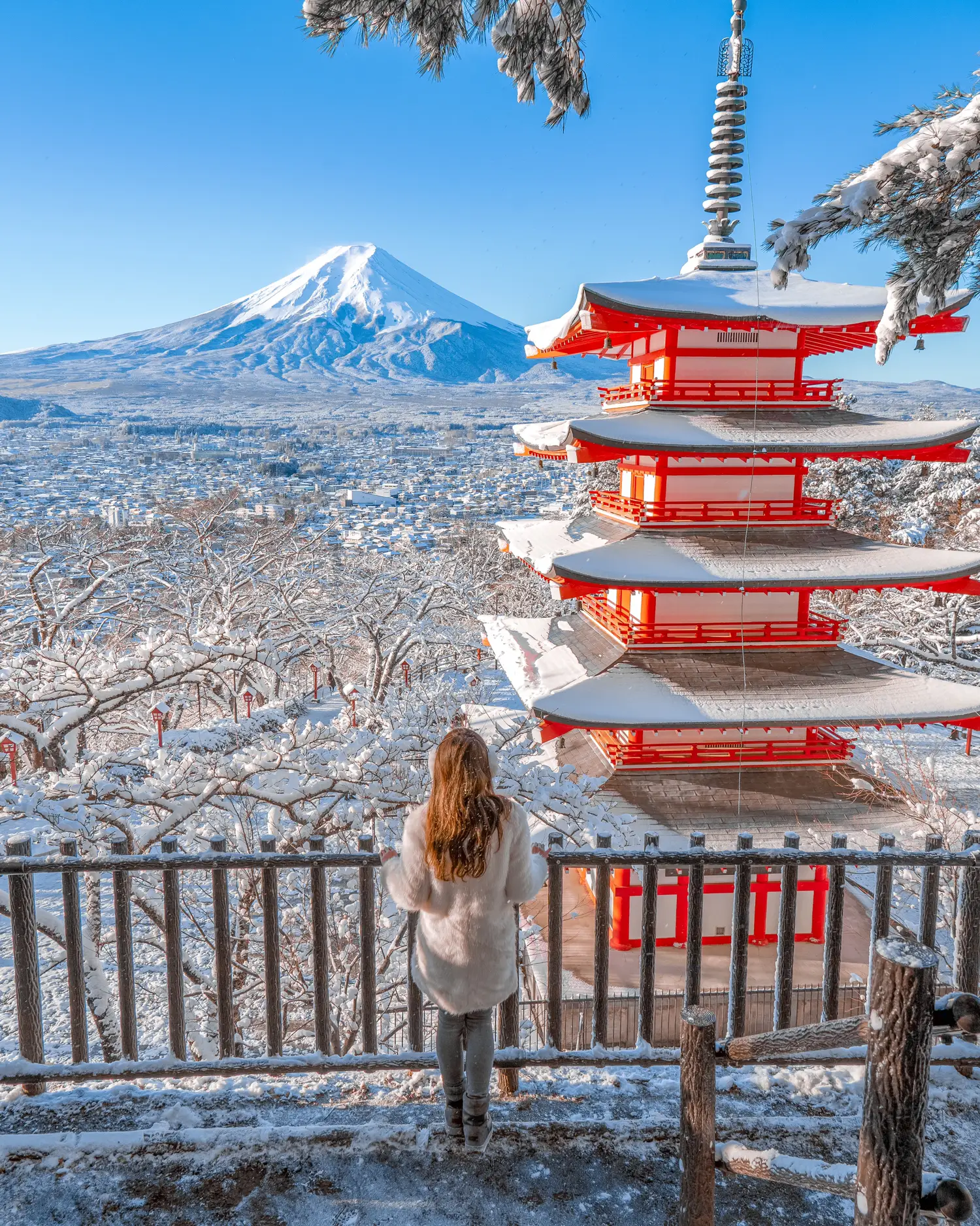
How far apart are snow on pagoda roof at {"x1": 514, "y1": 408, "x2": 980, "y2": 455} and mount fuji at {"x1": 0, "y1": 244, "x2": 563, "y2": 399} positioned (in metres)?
104

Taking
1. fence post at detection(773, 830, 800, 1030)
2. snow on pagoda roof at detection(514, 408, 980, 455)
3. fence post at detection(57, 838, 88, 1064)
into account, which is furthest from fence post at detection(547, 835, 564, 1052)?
snow on pagoda roof at detection(514, 408, 980, 455)

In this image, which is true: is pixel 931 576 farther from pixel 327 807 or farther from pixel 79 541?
pixel 79 541

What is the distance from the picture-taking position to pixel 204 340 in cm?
12331

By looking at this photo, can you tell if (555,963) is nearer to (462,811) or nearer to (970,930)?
(462,811)

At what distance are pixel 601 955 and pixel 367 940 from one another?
3.56ft

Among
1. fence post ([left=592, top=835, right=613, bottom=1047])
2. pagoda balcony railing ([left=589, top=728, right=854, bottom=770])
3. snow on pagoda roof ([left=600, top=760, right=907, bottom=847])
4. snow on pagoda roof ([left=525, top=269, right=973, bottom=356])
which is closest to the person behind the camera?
fence post ([left=592, top=835, right=613, bottom=1047])

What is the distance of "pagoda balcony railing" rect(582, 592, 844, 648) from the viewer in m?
10.1

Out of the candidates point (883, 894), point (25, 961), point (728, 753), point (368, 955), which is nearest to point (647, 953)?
point (883, 894)

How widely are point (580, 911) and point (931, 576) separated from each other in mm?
6379

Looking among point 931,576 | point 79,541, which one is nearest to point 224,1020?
point 931,576

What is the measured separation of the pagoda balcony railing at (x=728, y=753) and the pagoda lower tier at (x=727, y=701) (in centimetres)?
1

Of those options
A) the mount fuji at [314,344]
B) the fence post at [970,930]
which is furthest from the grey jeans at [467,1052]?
the mount fuji at [314,344]

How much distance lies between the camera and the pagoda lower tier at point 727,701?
29.9 feet

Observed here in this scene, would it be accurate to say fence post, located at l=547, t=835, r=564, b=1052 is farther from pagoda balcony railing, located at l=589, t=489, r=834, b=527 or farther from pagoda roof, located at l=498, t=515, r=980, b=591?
pagoda balcony railing, located at l=589, t=489, r=834, b=527
